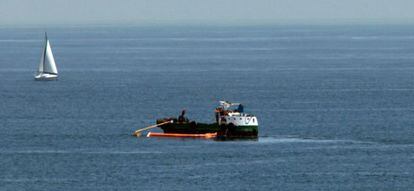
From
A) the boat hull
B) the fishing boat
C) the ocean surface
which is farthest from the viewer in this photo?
the boat hull

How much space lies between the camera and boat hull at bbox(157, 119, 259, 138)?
136 metres

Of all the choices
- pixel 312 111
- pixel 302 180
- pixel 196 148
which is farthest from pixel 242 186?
pixel 312 111

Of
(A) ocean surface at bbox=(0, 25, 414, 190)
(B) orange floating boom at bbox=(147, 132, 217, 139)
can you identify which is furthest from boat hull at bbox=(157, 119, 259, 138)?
(A) ocean surface at bbox=(0, 25, 414, 190)

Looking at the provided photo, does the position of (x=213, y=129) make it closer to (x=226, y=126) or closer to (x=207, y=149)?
(x=226, y=126)

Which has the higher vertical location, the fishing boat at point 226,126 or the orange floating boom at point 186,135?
the fishing boat at point 226,126

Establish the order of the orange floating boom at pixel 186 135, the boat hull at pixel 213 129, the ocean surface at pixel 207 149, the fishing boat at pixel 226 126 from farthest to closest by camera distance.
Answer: the orange floating boom at pixel 186 135, the boat hull at pixel 213 129, the fishing boat at pixel 226 126, the ocean surface at pixel 207 149

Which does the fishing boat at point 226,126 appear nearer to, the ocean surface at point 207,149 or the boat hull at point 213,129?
the boat hull at point 213,129

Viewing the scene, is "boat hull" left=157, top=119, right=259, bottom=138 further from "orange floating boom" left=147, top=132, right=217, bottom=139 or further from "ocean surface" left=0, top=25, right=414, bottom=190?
"ocean surface" left=0, top=25, right=414, bottom=190

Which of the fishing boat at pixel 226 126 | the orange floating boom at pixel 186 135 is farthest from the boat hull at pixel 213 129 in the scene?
the orange floating boom at pixel 186 135

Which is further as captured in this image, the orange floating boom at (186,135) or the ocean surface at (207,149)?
the orange floating boom at (186,135)

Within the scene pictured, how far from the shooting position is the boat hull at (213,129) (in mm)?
136250

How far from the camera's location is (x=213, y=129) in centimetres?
13838

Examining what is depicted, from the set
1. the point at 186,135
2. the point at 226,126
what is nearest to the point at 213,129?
the point at 226,126

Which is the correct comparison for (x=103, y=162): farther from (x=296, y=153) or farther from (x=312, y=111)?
(x=312, y=111)
